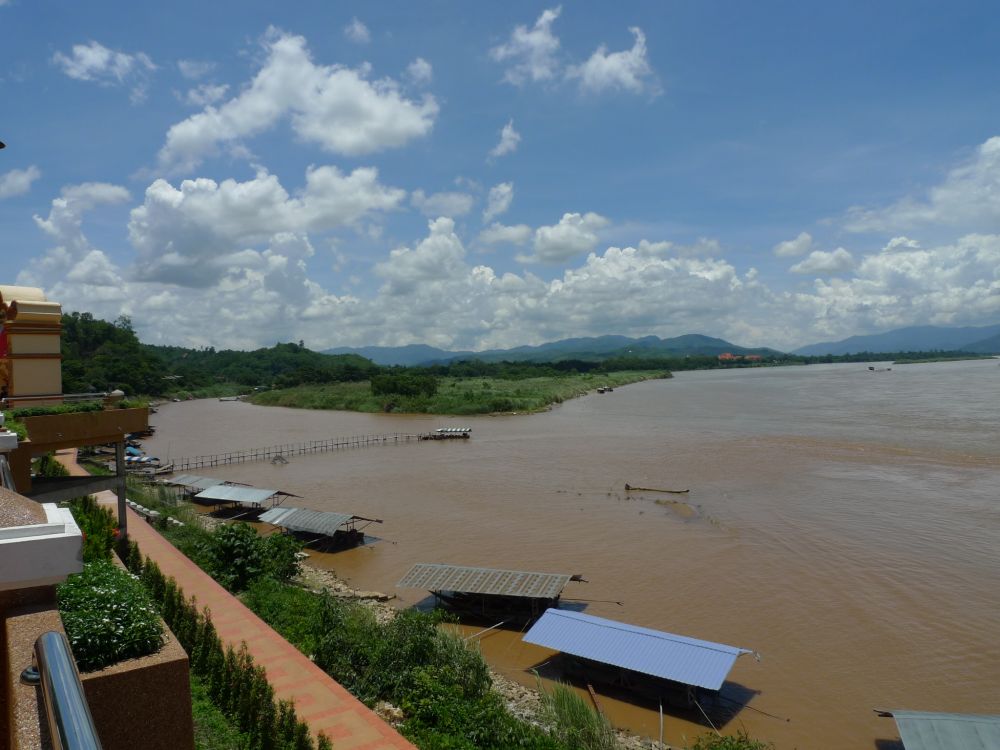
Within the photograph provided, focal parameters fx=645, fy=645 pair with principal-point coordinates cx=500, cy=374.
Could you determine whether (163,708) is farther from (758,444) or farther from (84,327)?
(84,327)

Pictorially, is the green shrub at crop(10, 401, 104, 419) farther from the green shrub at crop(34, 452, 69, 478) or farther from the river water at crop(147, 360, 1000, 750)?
the river water at crop(147, 360, 1000, 750)

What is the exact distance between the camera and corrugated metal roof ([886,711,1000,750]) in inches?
312

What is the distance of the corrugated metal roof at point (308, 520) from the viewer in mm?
18438

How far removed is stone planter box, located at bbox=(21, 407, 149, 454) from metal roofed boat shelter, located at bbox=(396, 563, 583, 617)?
6348mm

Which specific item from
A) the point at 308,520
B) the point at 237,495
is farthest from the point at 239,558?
the point at 237,495

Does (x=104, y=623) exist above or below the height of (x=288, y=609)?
above

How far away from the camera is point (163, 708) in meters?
4.59

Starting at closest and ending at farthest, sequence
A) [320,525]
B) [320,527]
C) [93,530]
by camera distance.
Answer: [93,530] < [320,527] < [320,525]

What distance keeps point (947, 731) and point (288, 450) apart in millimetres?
35333

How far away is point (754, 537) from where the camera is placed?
19125 millimetres

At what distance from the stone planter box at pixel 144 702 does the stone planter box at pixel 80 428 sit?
7215mm

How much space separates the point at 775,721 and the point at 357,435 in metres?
38.5

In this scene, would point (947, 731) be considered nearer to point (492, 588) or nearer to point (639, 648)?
point (639, 648)

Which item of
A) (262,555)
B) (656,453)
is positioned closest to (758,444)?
(656,453)
